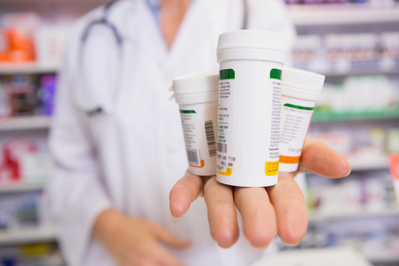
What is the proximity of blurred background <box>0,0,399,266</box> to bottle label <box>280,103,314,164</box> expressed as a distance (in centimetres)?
130

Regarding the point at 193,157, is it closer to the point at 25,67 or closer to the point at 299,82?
the point at 299,82

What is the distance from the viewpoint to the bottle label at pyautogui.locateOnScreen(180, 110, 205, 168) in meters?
0.39

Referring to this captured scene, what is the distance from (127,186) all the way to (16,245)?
1.59 metres

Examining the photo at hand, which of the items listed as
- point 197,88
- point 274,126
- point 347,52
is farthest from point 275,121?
point 347,52

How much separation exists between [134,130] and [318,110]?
1227 mm

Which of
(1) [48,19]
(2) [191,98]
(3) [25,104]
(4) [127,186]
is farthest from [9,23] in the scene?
(2) [191,98]

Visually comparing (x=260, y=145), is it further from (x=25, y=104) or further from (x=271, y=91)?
(x=25, y=104)

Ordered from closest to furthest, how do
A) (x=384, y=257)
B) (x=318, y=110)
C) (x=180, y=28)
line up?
(x=180, y=28) → (x=318, y=110) → (x=384, y=257)

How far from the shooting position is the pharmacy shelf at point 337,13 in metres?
1.52

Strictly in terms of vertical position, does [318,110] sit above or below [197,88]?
below

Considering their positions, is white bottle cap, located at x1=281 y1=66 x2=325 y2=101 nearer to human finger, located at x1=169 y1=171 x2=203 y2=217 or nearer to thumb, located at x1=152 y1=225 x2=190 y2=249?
human finger, located at x1=169 y1=171 x2=203 y2=217

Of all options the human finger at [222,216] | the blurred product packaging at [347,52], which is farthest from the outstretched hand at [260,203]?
the blurred product packaging at [347,52]

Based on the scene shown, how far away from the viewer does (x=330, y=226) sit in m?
1.96

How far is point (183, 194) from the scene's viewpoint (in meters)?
0.31
